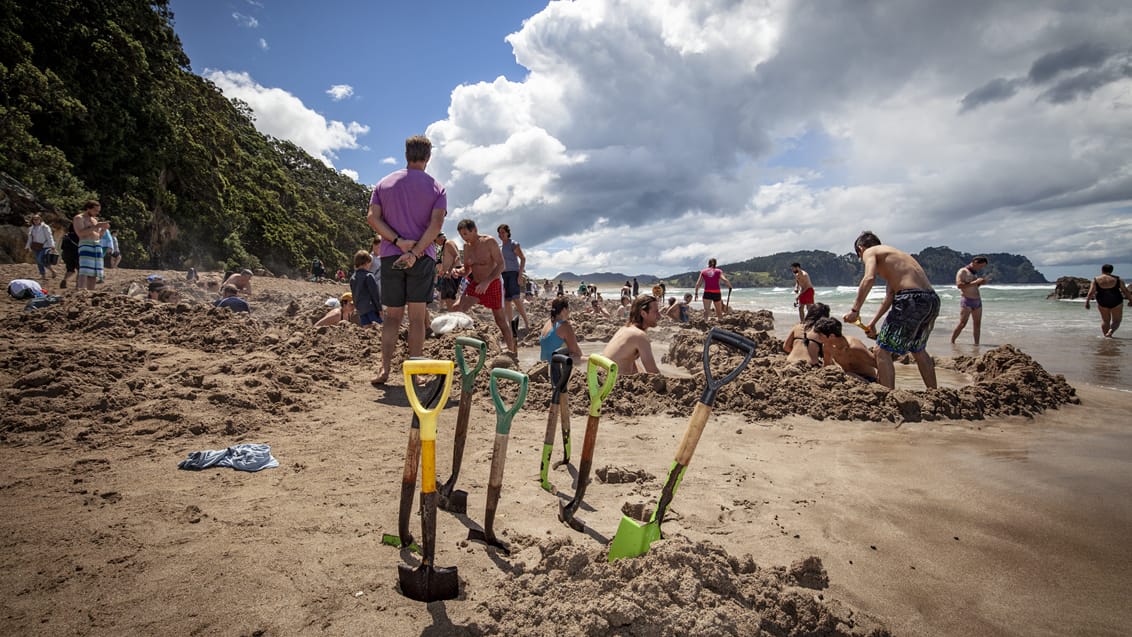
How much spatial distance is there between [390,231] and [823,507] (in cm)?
387

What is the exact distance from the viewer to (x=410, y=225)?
14.8 ft

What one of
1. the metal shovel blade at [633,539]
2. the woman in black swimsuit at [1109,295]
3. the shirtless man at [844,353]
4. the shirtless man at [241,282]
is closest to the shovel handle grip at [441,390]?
the metal shovel blade at [633,539]

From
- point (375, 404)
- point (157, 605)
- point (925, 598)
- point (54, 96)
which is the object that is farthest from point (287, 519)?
point (54, 96)

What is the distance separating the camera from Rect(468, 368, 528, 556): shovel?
1.94m

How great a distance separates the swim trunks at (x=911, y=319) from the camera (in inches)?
200

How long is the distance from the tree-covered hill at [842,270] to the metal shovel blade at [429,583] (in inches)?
2914

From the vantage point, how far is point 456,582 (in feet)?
5.86

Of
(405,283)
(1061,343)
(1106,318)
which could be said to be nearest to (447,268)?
(405,283)

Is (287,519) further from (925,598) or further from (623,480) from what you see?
(925,598)

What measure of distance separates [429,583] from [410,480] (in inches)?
14.5

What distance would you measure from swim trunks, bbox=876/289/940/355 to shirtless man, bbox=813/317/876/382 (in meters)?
0.72

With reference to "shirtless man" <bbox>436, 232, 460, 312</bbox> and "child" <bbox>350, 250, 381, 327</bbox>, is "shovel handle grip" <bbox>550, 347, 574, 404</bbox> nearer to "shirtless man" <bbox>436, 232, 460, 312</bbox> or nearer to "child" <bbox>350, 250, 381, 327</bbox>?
"shirtless man" <bbox>436, 232, 460, 312</bbox>

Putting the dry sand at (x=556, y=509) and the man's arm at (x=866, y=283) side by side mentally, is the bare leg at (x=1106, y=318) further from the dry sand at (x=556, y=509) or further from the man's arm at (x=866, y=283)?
the man's arm at (x=866, y=283)

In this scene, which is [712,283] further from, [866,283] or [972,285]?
[866,283]
